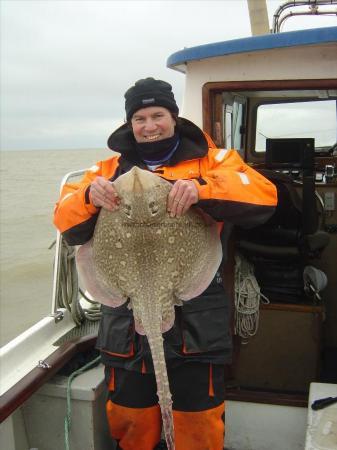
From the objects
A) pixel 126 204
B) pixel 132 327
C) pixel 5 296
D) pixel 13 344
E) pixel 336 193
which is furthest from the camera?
pixel 5 296

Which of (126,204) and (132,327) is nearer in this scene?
(126,204)

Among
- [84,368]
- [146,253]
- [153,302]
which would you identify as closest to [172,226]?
[146,253]

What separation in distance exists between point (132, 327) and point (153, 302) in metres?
0.54

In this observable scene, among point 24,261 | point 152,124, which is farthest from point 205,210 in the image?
point 24,261

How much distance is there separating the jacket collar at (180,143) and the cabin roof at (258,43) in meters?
1.14

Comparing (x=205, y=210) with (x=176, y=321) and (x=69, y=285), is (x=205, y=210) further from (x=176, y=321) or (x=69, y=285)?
(x=69, y=285)

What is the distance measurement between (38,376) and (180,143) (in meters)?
1.69

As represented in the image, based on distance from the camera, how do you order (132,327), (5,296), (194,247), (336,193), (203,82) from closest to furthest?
(194,247) → (132,327) → (203,82) → (336,193) → (5,296)

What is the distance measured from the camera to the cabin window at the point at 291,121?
6.99m

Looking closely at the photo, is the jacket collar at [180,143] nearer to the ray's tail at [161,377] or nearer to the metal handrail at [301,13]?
the ray's tail at [161,377]

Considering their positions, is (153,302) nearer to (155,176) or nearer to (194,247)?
(194,247)

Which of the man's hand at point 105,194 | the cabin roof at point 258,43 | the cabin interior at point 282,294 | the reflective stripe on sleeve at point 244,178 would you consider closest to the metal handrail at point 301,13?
the cabin interior at point 282,294

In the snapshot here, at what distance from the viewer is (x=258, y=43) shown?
11.5 ft

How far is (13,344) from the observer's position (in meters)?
3.26
